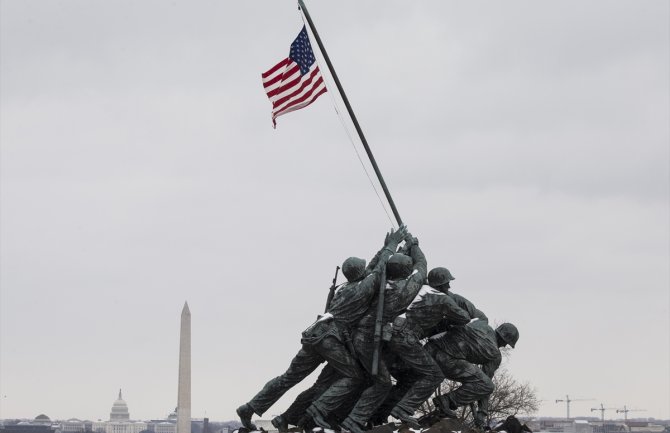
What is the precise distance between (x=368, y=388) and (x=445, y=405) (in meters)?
1.28

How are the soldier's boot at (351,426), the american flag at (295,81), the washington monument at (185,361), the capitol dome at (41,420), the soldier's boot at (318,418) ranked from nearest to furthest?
1. the soldier's boot at (351,426)
2. the soldier's boot at (318,418)
3. the american flag at (295,81)
4. the washington monument at (185,361)
5. the capitol dome at (41,420)

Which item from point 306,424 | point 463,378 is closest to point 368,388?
point 306,424

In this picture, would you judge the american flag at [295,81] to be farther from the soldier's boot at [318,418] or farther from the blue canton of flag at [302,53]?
the soldier's boot at [318,418]

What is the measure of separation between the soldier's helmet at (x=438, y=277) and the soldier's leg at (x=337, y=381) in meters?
1.73

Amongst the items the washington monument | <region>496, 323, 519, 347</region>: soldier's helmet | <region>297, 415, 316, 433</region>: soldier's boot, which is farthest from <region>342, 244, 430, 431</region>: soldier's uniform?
the washington monument

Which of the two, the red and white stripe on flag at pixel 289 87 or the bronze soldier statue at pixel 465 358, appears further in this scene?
the red and white stripe on flag at pixel 289 87

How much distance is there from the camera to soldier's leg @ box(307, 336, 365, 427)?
2148 centimetres

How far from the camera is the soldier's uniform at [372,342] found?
21391mm

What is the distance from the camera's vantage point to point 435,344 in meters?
22.1

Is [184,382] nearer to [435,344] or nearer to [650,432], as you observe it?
[435,344]

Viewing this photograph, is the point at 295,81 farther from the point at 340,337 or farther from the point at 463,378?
the point at 463,378

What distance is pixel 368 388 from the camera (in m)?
21.7

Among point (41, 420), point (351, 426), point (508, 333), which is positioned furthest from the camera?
point (41, 420)

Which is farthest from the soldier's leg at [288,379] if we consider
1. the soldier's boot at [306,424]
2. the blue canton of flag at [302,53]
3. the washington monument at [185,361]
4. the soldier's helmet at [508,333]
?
the washington monument at [185,361]
